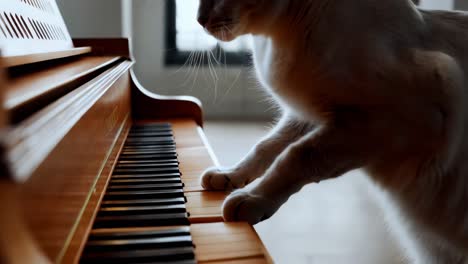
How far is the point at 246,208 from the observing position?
29.9 inches

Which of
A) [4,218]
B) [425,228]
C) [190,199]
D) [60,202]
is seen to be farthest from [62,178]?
[425,228]

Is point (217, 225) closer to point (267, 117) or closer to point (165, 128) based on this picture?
point (165, 128)

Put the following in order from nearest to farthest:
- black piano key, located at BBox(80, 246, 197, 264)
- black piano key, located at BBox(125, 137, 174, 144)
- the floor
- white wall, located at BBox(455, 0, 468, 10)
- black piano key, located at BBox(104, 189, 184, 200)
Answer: black piano key, located at BBox(80, 246, 197, 264) → black piano key, located at BBox(104, 189, 184, 200) → black piano key, located at BBox(125, 137, 174, 144) → the floor → white wall, located at BBox(455, 0, 468, 10)

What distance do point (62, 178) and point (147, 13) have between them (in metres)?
3.23

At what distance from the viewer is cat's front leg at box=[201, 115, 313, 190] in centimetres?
91

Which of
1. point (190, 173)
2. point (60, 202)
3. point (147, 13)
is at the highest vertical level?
point (60, 202)

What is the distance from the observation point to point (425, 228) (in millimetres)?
1090

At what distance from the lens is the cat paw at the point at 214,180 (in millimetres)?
887

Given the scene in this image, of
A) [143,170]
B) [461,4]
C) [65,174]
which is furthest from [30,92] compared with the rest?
[461,4]

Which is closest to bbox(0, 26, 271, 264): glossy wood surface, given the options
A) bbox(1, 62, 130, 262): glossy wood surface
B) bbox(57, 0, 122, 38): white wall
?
bbox(1, 62, 130, 262): glossy wood surface

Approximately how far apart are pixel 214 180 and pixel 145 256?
37cm

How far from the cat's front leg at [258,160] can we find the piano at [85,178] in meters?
0.04

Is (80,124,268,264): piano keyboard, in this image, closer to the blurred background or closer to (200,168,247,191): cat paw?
(200,168,247,191): cat paw

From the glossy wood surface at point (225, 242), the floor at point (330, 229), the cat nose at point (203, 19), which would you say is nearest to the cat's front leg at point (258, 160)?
the glossy wood surface at point (225, 242)
